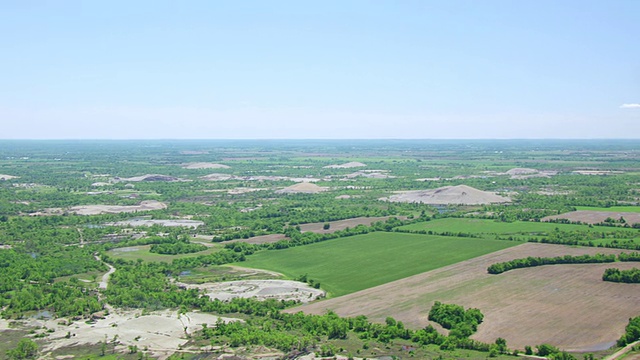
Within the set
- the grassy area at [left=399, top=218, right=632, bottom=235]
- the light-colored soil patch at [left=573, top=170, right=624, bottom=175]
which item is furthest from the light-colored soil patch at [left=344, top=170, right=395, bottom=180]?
the grassy area at [left=399, top=218, right=632, bottom=235]

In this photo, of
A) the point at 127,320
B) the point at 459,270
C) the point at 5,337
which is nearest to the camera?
the point at 5,337

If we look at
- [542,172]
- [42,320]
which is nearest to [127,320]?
[42,320]

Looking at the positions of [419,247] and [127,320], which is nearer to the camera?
[127,320]

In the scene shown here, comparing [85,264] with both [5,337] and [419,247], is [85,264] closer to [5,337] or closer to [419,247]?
Answer: [5,337]

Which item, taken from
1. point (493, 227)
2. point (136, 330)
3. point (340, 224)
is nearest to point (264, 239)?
point (340, 224)

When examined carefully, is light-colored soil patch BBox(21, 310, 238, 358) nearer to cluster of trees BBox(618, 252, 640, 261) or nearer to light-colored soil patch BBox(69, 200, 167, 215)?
cluster of trees BBox(618, 252, 640, 261)

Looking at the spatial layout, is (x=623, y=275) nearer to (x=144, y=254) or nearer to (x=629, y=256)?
(x=629, y=256)
